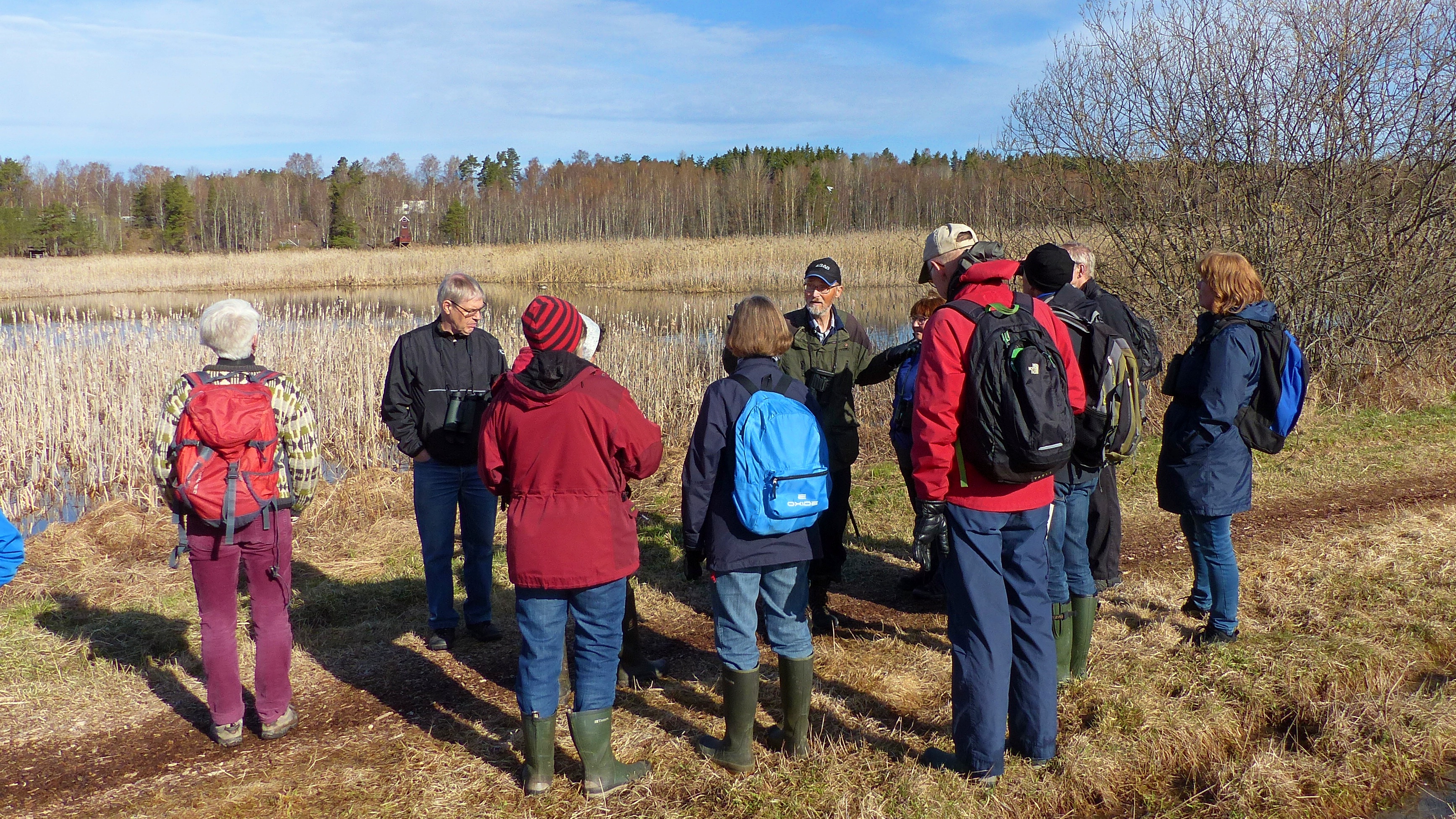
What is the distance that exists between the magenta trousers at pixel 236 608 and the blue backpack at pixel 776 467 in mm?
1811

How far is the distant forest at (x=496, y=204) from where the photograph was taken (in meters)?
50.8

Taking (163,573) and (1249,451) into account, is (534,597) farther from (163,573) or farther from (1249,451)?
(163,573)

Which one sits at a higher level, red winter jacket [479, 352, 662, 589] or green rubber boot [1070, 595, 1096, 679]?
red winter jacket [479, 352, 662, 589]

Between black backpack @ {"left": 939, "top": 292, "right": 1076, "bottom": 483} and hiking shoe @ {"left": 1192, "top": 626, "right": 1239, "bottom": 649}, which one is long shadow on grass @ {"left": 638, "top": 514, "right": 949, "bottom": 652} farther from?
black backpack @ {"left": 939, "top": 292, "right": 1076, "bottom": 483}

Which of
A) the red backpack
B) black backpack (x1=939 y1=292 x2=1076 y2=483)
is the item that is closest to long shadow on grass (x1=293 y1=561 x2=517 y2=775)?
the red backpack

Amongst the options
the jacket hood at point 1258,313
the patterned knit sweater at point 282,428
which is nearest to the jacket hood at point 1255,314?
the jacket hood at point 1258,313

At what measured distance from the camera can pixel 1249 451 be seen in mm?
4254


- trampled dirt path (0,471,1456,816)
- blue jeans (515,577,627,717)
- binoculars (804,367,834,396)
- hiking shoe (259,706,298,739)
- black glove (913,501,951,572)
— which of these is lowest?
trampled dirt path (0,471,1456,816)

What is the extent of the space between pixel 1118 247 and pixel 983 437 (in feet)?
31.1

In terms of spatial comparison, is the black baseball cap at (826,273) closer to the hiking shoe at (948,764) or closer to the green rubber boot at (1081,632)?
the green rubber boot at (1081,632)

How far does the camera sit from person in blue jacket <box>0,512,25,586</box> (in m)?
2.36

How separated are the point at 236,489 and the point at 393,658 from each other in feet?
4.85

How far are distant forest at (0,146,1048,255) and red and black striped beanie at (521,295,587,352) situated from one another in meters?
30.3

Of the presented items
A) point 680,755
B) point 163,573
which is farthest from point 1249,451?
point 163,573
